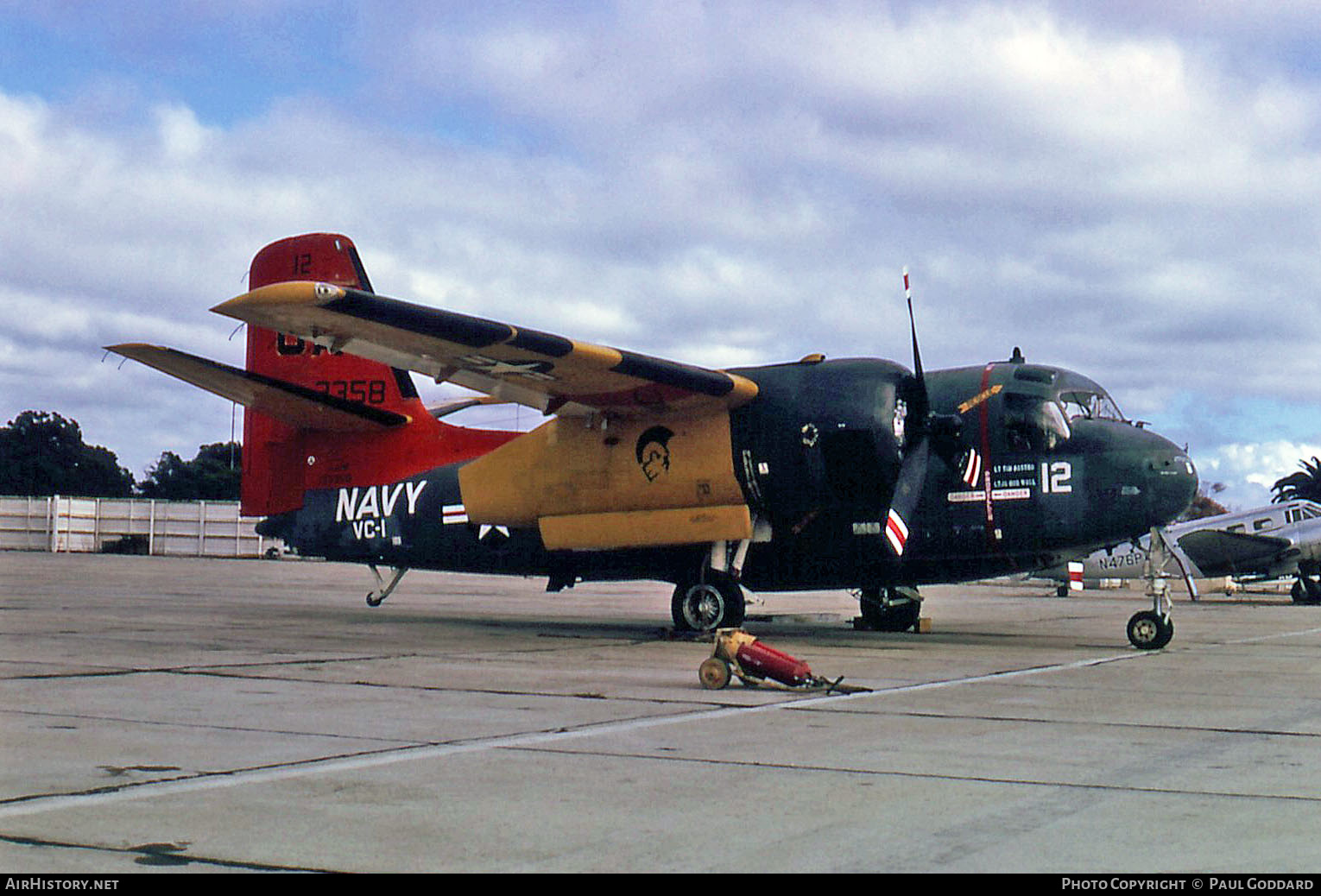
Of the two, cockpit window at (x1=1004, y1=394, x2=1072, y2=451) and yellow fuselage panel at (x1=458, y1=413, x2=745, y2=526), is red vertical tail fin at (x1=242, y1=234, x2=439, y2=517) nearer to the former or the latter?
yellow fuselage panel at (x1=458, y1=413, x2=745, y2=526)

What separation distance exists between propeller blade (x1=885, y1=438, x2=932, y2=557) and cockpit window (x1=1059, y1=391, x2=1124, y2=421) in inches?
71.7

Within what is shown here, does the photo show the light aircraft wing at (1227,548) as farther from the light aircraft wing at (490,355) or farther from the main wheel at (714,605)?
the light aircraft wing at (490,355)

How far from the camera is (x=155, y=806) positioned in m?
5.64

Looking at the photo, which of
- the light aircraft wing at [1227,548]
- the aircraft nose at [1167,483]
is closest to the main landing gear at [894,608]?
the aircraft nose at [1167,483]

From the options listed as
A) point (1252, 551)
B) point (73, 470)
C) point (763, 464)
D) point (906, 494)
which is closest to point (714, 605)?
point (763, 464)

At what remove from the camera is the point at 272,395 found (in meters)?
19.3

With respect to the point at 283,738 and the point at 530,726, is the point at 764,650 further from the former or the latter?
the point at 283,738

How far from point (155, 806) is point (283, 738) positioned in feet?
6.66

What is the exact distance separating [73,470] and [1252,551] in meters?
93.7

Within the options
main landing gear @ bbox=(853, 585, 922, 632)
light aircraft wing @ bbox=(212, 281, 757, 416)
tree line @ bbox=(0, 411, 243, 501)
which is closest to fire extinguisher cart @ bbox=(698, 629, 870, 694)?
light aircraft wing @ bbox=(212, 281, 757, 416)

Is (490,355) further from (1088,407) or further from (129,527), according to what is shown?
(129,527)

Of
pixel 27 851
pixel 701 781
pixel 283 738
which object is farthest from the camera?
pixel 283 738
